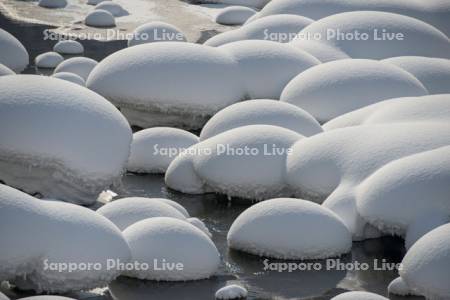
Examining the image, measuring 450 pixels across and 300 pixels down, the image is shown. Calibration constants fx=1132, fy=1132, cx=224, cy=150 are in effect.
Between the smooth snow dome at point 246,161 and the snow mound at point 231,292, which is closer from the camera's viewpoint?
the snow mound at point 231,292

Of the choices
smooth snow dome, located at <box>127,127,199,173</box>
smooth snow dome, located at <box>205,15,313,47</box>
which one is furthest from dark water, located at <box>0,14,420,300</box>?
smooth snow dome, located at <box>205,15,313,47</box>

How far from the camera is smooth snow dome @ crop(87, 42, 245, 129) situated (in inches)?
373

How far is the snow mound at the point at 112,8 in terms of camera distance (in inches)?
573

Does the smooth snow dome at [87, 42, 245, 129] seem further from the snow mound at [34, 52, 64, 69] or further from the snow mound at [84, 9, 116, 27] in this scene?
the snow mound at [84, 9, 116, 27]

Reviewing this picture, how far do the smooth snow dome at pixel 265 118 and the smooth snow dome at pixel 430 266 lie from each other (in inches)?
97.3

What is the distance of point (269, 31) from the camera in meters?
11.8

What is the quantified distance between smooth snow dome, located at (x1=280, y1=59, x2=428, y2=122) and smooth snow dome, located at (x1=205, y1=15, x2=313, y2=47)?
215cm

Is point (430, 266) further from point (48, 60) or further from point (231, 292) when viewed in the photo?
point (48, 60)

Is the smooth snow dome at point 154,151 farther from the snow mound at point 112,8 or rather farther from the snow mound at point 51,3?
the snow mound at point 51,3

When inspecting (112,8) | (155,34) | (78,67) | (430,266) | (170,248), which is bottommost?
(112,8)

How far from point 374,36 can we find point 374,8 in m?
1.50

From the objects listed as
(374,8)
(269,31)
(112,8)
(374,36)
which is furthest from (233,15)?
(374,36)

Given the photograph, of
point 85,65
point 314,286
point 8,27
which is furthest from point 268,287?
point 8,27

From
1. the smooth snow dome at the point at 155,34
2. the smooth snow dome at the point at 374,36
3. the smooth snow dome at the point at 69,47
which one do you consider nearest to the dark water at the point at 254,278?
the smooth snow dome at the point at 374,36
